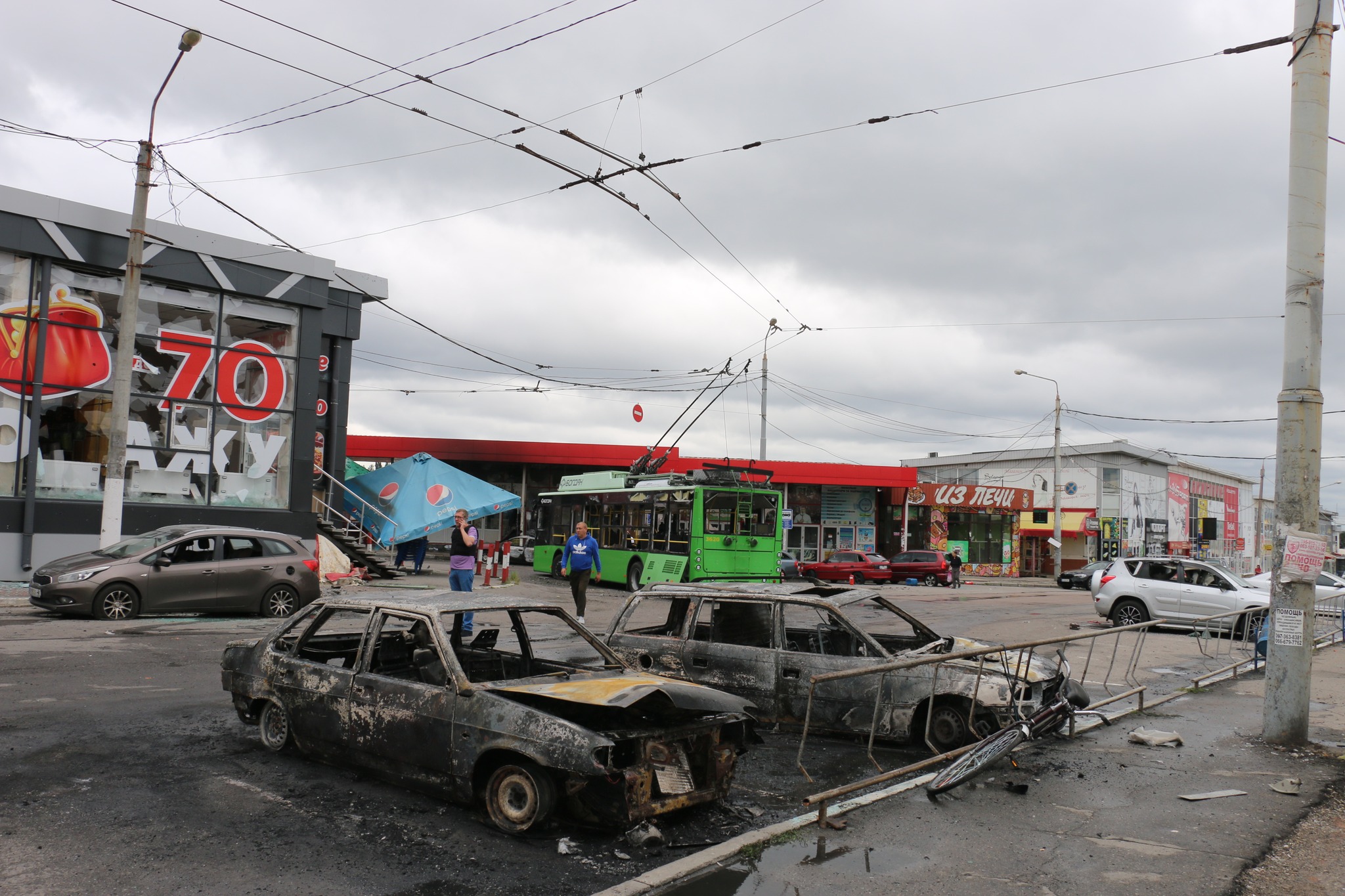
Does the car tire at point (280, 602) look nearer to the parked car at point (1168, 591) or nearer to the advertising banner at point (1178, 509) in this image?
the parked car at point (1168, 591)

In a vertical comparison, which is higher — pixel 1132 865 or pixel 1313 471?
pixel 1313 471

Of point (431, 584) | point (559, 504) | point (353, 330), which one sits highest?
point (353, 330)

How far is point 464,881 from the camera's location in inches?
178

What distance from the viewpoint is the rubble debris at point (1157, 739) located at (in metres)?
7.95

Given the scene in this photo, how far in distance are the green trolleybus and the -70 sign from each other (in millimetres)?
8883

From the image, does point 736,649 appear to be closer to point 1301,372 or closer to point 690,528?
point 1301,372

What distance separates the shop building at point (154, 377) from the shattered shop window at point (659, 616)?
12.9 meters

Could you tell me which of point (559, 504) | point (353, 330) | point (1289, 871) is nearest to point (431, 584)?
point (559, 504)

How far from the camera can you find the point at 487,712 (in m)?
5.36

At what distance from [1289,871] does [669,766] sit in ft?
10.8

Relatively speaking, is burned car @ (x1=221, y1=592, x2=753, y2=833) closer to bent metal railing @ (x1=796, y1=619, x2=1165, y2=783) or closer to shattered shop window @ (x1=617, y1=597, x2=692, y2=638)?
bent metal railing @ (x1=796, y1=619, x2=1165, y2=783)

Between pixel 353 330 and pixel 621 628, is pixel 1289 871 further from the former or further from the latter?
pixel 353 330

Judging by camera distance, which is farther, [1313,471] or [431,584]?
[431,584]

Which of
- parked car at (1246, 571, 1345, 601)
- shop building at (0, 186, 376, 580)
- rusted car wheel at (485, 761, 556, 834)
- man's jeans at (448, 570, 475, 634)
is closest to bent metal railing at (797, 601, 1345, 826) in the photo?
rusted car wheel at (485, 761, 556, 834)
